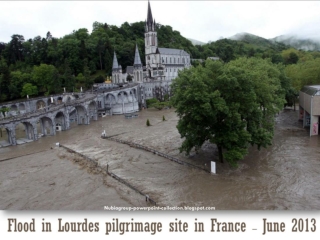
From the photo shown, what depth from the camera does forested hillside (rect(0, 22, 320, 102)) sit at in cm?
6656

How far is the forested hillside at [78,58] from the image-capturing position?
66.6m

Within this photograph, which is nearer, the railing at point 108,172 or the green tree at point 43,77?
the railing at point 108,172

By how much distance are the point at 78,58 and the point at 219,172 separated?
7376 centimetres

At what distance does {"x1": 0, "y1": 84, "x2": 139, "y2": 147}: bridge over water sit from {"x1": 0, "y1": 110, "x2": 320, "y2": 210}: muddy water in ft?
9.55

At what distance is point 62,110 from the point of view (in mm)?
42750

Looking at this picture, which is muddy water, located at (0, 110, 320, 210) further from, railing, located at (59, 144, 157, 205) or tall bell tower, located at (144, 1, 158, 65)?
tall bell tower, located at (144, 1, 158, 65)

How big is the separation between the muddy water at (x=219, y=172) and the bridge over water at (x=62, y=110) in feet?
9.55

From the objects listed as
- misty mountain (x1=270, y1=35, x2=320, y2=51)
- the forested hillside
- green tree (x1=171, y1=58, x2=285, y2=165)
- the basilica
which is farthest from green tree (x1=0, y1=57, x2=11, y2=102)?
misty mountain (x1=270, y1=35, x2=320, y2=51)

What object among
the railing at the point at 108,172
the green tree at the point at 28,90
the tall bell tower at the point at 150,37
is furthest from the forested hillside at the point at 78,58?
the railing at the point at 108,172

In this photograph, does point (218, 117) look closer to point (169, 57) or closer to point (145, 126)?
point (145, 126)

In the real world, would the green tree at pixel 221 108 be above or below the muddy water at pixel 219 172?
above

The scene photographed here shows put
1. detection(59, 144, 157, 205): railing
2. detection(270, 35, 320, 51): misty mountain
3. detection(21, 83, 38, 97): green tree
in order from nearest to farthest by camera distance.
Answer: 1. detection(59, 144, 157, 205): railing
2. detection(21, 83, 38, 97): green tree
3. detection(270, 35, 320, 51): misty mountain

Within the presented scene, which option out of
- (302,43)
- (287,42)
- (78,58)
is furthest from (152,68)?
(287,42)

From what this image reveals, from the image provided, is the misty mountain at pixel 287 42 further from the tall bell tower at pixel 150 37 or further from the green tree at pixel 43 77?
the green tree at pixel 43 77
